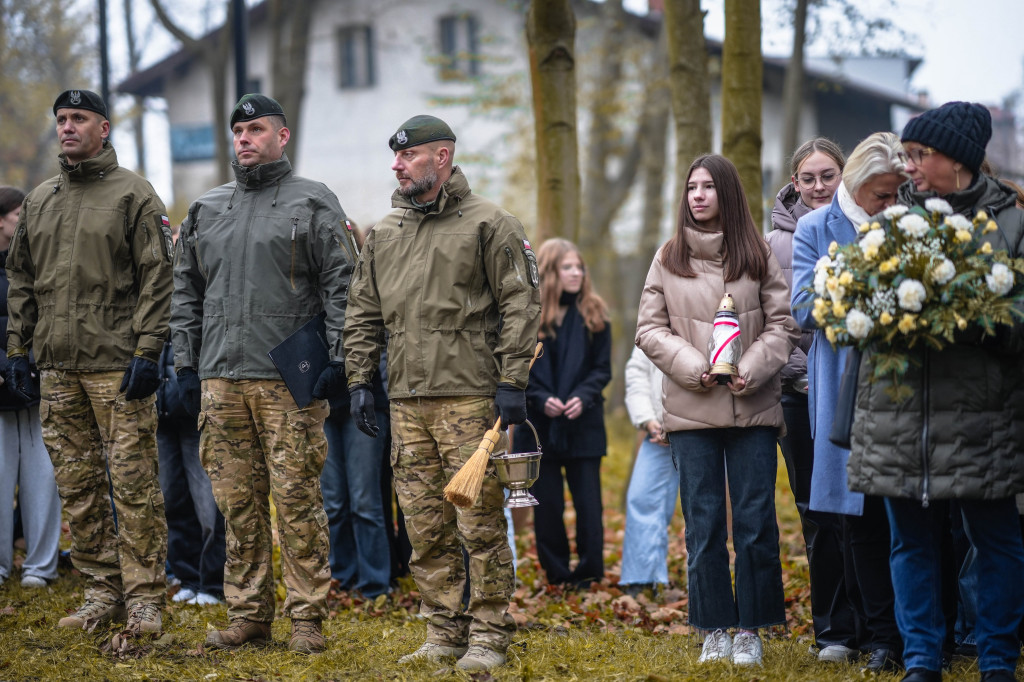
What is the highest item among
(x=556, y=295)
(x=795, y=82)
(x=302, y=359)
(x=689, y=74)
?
(x=795, y=82)

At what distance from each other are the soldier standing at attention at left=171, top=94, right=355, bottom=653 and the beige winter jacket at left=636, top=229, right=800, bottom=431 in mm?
1666

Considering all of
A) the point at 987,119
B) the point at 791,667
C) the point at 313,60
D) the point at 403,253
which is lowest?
the point at 791,667

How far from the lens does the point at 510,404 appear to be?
5266mm

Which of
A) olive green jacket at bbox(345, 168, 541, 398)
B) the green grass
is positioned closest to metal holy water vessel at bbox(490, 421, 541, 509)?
olive green jacket at bbox(345, 168, 541, 398)

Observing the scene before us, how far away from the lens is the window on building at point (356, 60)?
1261 inches

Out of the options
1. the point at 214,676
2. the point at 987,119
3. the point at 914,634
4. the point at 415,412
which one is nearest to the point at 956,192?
the point at 987,119

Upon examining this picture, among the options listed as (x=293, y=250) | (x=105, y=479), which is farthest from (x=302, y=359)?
(x=105, y=479)

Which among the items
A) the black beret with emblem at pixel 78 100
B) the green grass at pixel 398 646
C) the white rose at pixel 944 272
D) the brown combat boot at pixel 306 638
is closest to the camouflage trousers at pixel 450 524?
the green grass at pixel 398 646

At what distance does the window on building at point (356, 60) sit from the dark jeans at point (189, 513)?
25.8 metres

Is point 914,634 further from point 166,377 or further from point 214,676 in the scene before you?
point 166,377

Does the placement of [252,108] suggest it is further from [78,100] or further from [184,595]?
[184,595]

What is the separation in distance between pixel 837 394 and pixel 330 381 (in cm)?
250

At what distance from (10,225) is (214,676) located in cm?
378

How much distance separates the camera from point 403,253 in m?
5.65
